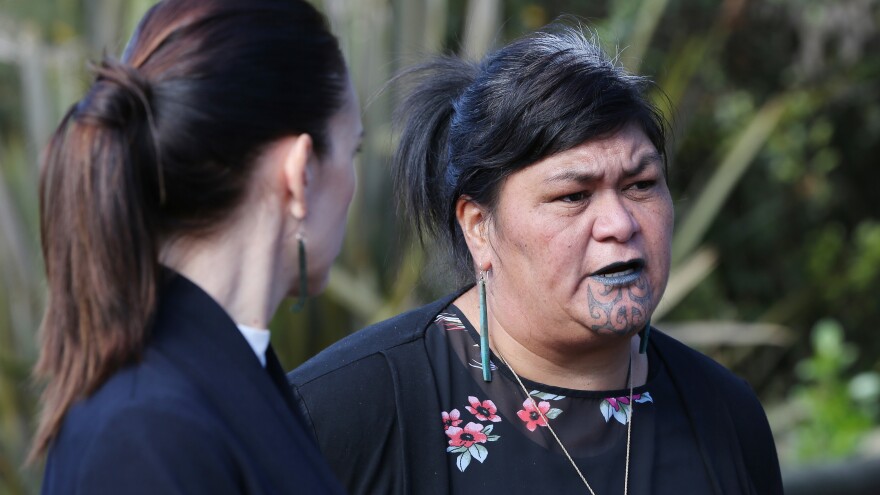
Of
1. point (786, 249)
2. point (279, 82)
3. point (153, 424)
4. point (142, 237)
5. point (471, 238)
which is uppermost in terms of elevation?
point (279, 82)

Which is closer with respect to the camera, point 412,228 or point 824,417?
point 412,228

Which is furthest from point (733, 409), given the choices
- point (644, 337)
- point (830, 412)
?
point (830, 412)

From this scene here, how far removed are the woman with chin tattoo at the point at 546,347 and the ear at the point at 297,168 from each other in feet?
2.70

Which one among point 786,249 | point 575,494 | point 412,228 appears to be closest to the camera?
point 575,494

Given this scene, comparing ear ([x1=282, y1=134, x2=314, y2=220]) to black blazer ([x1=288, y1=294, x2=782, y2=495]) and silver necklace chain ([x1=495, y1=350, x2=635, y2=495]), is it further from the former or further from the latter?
silver necklace chain ([x1=495, y1=350, x2=635, y2=495])

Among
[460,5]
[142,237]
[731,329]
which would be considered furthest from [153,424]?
[460,5]

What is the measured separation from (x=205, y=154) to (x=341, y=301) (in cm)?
288

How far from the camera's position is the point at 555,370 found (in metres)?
2.33

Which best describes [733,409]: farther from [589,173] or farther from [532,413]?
[589,173]

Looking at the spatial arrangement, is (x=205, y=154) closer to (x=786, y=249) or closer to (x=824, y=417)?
(x=824, y=417)

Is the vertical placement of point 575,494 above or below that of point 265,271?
below

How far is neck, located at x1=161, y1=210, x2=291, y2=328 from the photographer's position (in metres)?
1.40

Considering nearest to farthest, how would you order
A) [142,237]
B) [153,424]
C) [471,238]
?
1. [153,424]
2. [142,237]
3. [471,238]

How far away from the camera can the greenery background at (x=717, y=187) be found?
4.39 meters
